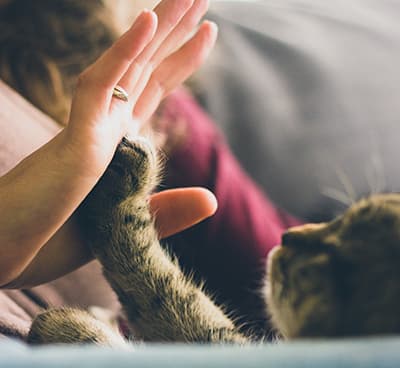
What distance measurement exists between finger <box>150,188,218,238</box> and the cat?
0.06ft

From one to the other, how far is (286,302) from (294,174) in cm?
60

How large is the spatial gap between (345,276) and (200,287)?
0.22 m

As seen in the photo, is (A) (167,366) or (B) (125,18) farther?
(B) (125,18)

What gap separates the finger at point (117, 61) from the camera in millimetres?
504

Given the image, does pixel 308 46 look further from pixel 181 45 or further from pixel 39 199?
pixel 39 199

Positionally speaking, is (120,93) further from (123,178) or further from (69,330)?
(69,330)

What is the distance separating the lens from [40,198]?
0.50 m

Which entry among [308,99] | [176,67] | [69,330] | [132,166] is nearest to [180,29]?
[176,67]

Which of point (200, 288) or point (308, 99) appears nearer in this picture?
point (200, 288)

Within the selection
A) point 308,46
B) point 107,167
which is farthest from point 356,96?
point 107,167

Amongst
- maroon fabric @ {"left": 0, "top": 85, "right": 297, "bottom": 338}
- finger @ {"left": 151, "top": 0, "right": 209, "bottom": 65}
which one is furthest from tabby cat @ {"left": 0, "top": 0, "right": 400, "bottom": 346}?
maroon fabric @ {"left": 0, "top": 85, "right": 297, "bottom": 338}

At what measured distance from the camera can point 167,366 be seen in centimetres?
27

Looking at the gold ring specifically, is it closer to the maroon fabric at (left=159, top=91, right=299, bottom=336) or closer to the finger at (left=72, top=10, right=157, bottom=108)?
the finger at (left=72, top=10, right=157, bottom=108)

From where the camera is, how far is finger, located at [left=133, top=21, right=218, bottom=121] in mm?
674
